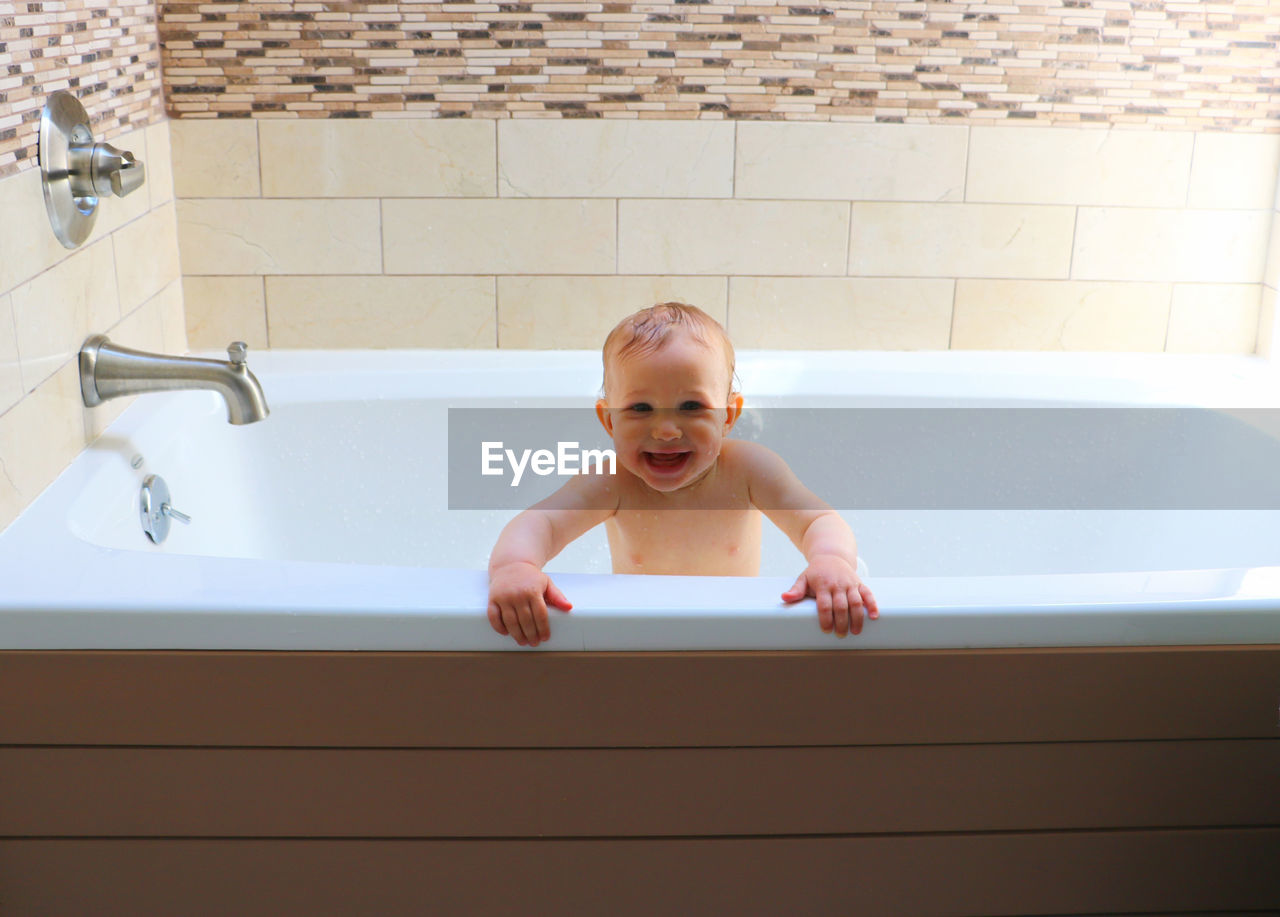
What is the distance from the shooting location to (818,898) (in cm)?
122

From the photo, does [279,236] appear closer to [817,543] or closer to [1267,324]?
[817,543]

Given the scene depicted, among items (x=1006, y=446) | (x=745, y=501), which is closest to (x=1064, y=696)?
(x=745, y=501)

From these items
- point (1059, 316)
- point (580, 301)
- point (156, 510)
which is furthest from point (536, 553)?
point (1059, 316)

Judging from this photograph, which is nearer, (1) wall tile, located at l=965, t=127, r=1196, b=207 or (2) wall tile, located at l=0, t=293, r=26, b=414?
(2) wall tile, located at l=0, t=293, r=26, b=414

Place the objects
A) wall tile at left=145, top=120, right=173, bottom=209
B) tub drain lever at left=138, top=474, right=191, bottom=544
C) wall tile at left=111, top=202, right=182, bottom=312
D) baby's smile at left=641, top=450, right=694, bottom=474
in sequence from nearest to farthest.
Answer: baby's smile at left=641, top=450, right=694, bottom=474 → tub drain lever at left=138, top=474, right=191, bottom=544 → wall tile at left=111, top=202, right=182, bottom=312 → wall tile at left=145, top=120, right=173, bottom=209

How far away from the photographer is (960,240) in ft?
6.73

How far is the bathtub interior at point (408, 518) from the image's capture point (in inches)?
70.4

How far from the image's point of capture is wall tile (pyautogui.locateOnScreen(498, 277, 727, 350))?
80.9 inches

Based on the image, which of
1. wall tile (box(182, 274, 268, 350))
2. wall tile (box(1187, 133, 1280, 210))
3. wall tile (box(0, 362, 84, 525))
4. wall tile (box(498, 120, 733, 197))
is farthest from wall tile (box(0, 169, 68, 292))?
wall tile (box(1187, 133, 1280, 210))

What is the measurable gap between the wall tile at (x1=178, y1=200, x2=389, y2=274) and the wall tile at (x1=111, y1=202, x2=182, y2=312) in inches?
1.4

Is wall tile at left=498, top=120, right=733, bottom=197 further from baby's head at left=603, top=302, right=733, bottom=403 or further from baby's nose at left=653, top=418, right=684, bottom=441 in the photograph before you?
baby's nose at left=653, top=418, right=684, bottom=441

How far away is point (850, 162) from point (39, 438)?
51.2 inches

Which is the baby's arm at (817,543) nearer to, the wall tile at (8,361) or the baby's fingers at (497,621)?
the baby's fingers at (497,621)

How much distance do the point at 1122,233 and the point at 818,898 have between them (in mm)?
1349
